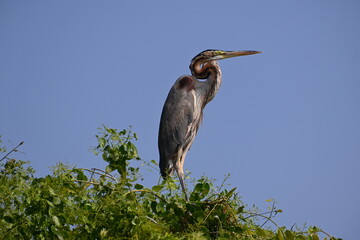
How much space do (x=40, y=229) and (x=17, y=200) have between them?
176mm

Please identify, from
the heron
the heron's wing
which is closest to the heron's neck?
the heron

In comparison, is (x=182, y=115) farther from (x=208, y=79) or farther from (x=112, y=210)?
(x=112, y=210)

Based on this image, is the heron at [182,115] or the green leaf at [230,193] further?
the heron at [182,115]

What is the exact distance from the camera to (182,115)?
4934 mm

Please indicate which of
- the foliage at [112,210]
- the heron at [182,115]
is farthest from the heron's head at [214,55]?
the foliage at [112,210]

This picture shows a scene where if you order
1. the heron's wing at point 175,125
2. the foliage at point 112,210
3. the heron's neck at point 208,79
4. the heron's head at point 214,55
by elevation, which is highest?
the heron's head at point 214,55

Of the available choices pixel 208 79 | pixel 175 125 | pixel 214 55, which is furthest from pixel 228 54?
pixel 175 125

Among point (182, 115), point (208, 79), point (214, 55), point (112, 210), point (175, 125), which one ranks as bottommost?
point (112, 210)

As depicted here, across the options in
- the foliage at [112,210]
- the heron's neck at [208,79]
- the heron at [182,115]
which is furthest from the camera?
the heron's neck at [208,79]

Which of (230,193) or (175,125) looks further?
(175,125)

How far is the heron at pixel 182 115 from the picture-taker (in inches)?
193

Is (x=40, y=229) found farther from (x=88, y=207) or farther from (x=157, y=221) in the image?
(x=157, y=221)

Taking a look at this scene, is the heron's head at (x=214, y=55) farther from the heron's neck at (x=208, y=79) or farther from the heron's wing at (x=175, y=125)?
the heron's wing at (x=175, y=125)

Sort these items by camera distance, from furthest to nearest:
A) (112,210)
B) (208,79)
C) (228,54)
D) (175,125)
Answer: (228,54), (208,79), (175,125), (112,210)
